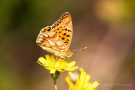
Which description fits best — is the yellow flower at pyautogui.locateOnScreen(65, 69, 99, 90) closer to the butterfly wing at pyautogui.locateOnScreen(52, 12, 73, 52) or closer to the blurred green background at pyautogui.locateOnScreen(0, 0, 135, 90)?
the butterfly wing at pyautogui.locateOnScreen(52, 12, 73, 52)

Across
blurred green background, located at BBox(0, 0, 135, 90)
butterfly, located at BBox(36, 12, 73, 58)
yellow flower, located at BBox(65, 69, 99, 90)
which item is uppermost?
butterfly, located at BBox(36, 12, 73, 58)

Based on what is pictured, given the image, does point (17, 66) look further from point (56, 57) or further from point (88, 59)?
point (56, 57)

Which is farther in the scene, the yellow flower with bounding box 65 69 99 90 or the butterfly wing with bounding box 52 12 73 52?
the butterfly wing with bounding box 52 12 73 52

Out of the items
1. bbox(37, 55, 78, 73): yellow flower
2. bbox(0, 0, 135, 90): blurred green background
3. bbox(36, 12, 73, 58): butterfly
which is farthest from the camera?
bbox(0, 0, 135, 90): blurred green background

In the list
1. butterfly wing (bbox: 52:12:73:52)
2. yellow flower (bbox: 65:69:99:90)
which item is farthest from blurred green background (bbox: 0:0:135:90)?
yellow flower (bbox: 65:69:99:90)

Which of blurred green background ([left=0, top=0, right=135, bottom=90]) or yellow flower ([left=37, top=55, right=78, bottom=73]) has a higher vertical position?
yellow flower ([left=37, top=55, right=78, bottom=73])

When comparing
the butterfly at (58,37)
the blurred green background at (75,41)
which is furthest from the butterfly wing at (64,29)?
the blurred green background at (75,41)

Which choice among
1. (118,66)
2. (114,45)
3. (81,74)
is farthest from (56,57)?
(114,45)
